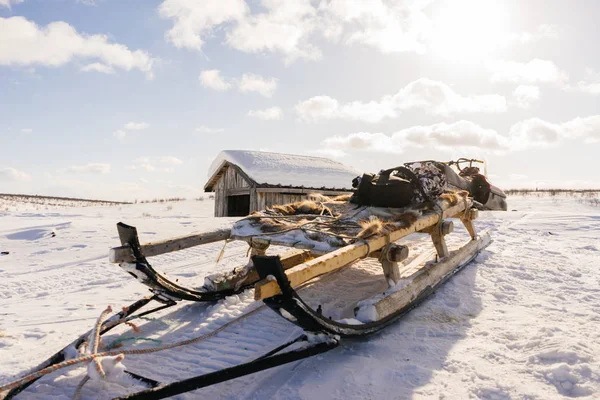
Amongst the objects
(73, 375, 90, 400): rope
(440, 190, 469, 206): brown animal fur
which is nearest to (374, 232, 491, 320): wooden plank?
(440, 190, 469, 206): brown animal fur

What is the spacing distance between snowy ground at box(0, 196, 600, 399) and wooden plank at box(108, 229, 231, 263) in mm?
735

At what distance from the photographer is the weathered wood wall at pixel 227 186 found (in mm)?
14955

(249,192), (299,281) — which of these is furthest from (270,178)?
(299,281)

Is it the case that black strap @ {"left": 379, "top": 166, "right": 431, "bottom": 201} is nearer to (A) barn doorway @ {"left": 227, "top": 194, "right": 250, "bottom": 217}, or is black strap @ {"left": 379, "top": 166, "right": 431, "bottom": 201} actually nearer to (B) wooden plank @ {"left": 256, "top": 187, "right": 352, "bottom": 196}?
(B) wooden plank @ {"left": 256, "top": 187, "right": 352, "bottom": 196}

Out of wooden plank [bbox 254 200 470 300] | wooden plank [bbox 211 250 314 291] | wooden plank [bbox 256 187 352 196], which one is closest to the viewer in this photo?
wooden plank [bbox 254 200 470 300]

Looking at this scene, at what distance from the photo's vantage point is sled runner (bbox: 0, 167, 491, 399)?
2467mm

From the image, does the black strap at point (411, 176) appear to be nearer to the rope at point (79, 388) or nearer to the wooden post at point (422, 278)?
the wooden post at point (422, 278)

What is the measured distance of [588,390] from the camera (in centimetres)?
251

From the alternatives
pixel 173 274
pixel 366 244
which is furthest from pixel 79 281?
pixel 366 244

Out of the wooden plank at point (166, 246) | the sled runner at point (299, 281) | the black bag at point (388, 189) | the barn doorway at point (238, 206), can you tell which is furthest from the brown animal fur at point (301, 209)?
the barn doorway at point (238, 206)

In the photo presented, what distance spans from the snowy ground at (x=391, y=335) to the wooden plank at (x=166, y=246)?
0.74 metres

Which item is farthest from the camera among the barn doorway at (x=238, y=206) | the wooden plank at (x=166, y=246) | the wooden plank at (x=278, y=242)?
the barn doorway at (x=238, y=206)

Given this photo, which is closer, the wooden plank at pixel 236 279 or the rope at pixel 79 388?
the rope at pixel 79 388

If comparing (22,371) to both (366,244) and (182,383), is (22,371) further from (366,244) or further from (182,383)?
(366,244)
